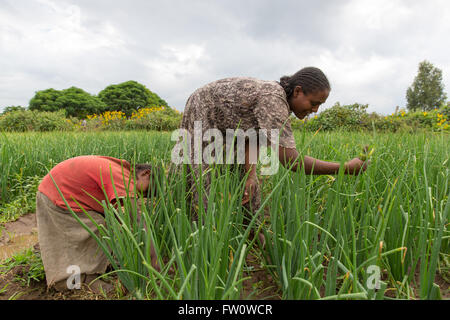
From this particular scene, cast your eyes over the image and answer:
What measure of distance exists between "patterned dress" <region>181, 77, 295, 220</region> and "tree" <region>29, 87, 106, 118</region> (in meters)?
29.9

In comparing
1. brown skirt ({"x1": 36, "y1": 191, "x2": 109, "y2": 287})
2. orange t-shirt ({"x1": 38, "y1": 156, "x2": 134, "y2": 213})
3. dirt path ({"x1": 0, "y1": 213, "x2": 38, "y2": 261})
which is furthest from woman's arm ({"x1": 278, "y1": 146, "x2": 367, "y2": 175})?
dirt path ({"x1": 0, "y1": 213, "x2": 38, "y2": 261})

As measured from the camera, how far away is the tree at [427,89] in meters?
26.7

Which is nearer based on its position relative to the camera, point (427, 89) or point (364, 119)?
point (364, 119)

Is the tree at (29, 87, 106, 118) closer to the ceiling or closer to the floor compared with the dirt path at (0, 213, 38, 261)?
closer to the ceiling

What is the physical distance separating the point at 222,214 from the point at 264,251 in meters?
0.48

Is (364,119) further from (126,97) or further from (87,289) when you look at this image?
(126,97)

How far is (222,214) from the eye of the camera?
95 cm

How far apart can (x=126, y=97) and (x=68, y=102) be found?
5846mm

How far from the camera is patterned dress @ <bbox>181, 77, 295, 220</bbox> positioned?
1523 mm

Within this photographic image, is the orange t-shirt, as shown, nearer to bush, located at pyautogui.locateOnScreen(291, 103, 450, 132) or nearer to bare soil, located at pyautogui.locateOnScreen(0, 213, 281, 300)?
bare soil, located at pyautogui.locateOnScreen(0, 213, 281, 300)

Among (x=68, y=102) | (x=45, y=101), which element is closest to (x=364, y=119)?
(x=68, y=102)

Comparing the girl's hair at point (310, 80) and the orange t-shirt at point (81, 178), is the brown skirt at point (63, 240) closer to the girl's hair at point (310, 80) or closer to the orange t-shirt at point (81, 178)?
the orange t-shirt at point (81, 178)

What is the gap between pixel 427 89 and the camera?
2698 cm
